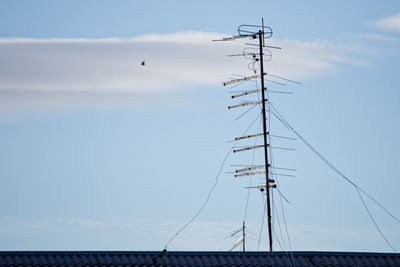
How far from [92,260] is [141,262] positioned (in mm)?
2404

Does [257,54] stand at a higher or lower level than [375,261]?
higher

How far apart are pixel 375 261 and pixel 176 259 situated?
10646 mm

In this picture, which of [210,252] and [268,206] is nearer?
[210,252]

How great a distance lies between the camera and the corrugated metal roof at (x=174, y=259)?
38781 mm

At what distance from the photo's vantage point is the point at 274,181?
4809cm

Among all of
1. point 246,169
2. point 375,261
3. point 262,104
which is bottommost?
point 375,261

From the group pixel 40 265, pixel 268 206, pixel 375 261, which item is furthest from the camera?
pixel 268 206

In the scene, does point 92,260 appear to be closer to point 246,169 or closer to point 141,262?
point 141,262

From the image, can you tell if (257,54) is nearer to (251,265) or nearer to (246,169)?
(246,169)

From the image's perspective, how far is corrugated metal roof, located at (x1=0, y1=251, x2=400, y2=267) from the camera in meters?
38.8

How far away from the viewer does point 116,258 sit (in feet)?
130

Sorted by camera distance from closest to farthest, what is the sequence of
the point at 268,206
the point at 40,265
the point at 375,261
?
the point at 40,265, the point at 375,261, the point at 268,206

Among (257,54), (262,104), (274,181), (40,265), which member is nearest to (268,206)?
(274,181)

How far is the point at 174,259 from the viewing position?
3972 centimetres
